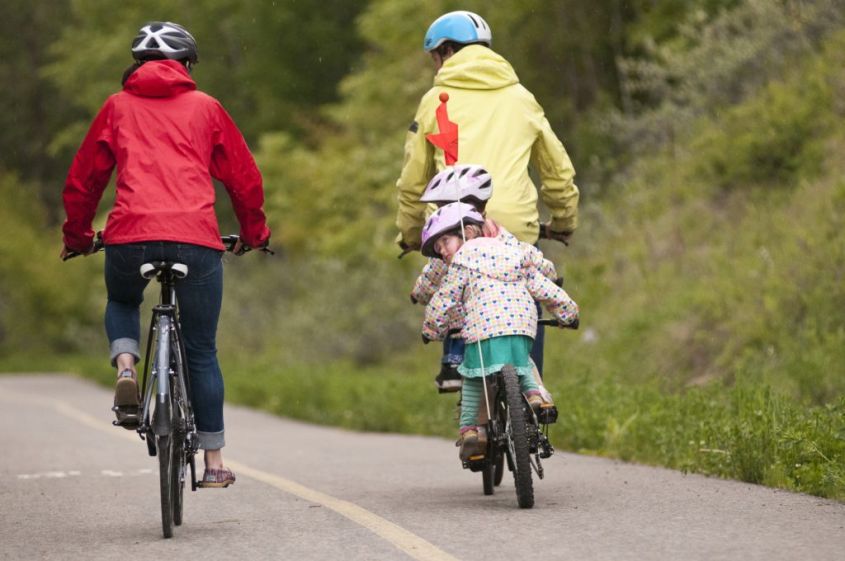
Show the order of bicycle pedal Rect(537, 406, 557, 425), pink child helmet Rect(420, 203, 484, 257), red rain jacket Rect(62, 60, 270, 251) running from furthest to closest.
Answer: pink child helmet Rect(420, 203, 484, 257) < bicycle pedal Rect(537, 406, 557, 425) < red rain jacket Rect(62, 60, 270, 251)

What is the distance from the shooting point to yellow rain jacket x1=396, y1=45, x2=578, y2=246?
873 cm

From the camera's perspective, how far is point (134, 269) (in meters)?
7.36

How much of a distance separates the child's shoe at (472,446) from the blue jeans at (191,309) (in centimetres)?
118

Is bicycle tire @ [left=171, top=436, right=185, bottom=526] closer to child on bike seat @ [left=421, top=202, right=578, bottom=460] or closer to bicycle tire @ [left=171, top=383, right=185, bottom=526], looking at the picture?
bicycle tire @ [left=171, top=383, right=185, bottom=526]

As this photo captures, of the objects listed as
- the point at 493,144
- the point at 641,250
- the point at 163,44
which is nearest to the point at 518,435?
the point at 493,144

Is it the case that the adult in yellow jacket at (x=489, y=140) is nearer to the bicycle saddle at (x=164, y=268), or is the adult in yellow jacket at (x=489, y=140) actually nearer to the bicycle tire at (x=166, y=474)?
the bicycle saddle at (x=164, y=268)

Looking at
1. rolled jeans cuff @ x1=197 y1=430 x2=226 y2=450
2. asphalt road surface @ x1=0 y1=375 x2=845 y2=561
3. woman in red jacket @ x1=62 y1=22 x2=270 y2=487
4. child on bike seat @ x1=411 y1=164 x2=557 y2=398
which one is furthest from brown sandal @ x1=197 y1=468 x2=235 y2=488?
child on bike seat @ x1=411 y1=164 x2=557 y2=398

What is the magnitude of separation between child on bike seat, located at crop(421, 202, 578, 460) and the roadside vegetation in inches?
63.9

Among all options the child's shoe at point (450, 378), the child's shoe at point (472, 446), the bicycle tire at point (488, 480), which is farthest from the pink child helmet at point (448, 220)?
the bicycle tire at point (488, 480)

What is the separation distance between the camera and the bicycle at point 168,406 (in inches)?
277

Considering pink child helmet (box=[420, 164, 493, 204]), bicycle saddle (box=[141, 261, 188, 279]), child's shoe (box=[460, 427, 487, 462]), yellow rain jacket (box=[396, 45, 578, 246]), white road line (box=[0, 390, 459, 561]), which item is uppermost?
yellow rain jacket (box=[396, 45, 578, 246])

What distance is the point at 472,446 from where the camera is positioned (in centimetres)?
795

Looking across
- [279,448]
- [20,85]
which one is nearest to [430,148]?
[279,448]

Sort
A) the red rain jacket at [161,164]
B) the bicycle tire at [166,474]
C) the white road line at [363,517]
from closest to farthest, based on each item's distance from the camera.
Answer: the white road line at [363,517], the bicycle tire at [166,474], the red rain jacket at [161,164]
